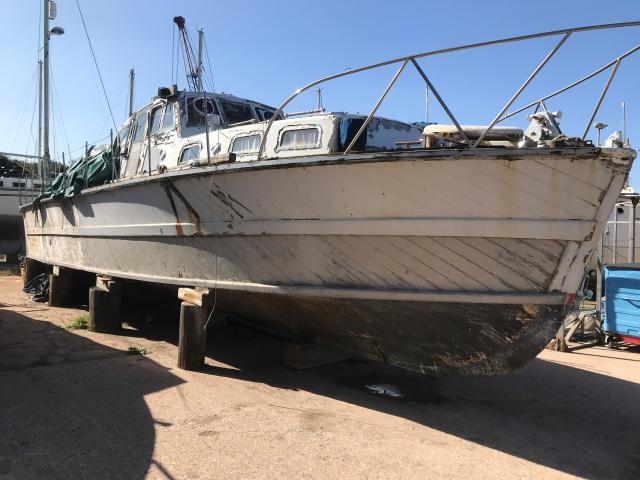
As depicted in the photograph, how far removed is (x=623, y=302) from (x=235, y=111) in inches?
257

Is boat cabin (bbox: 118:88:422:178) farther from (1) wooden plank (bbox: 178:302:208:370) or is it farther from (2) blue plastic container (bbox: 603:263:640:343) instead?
(2) blue plastic container (bbox: 603:263:640:343)

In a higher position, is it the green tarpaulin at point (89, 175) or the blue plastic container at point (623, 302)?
the green tarpaulin at point (89, 175)

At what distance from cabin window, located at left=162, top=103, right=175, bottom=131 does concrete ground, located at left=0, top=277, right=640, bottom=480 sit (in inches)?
116

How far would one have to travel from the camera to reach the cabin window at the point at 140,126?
24.7ft

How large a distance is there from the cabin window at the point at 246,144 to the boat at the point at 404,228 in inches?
0.7

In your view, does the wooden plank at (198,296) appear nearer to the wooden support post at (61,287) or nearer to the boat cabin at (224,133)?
the boat cabin at (224,133)

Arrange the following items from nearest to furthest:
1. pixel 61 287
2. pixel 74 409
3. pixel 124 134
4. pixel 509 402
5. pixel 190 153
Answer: pixel 74 409 → pixel 509 402 → pixel 190 153 → pixel 124 134 → pixel 61 287

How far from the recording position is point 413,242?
3920 millimetres

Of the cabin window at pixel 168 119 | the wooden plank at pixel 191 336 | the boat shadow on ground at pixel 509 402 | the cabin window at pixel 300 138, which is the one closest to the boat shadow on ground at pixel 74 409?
the wooden plank at pixel 191 336

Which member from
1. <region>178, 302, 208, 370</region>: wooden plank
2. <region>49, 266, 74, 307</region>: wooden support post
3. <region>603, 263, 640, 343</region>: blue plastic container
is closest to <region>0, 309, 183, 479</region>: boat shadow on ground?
<region>178, 302, 208, 370</region>: wooden plank

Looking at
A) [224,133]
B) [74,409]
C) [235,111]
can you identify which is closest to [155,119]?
[235,111]

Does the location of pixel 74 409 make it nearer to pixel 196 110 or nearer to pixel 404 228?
pixel 404 228

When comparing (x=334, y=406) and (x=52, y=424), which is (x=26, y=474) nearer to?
(x=52, y=424)

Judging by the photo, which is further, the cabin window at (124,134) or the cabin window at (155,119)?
the cabin window at (124,134)
